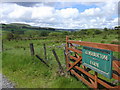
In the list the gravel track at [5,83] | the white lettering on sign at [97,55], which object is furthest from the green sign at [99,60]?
the gravel track at [5,83]

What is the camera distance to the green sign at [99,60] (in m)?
3.49

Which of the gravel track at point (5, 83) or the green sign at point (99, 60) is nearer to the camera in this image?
the green sign at point (99, 60)

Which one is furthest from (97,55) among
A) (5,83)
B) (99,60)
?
(5,83)

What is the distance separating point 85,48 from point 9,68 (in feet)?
15.2

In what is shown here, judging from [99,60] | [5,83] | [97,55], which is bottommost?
[5,83]

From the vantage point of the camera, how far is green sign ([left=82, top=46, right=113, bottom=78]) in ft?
11.5

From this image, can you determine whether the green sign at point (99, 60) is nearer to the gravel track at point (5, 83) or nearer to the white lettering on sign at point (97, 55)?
the white lettering on sign at point (97, 55)

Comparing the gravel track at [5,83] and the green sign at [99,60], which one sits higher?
the green sign at [99,60]

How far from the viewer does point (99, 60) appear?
12.6 ft

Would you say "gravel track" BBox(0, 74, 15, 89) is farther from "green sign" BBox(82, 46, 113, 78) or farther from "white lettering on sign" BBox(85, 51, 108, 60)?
"white lettering on sign" BBox(85, 51, 108, 60)

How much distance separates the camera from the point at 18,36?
2672cm

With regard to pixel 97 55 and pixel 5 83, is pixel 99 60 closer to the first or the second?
pixel 97 55

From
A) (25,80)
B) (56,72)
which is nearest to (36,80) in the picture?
(25,80)

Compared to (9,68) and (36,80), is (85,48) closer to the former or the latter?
(36,80)
